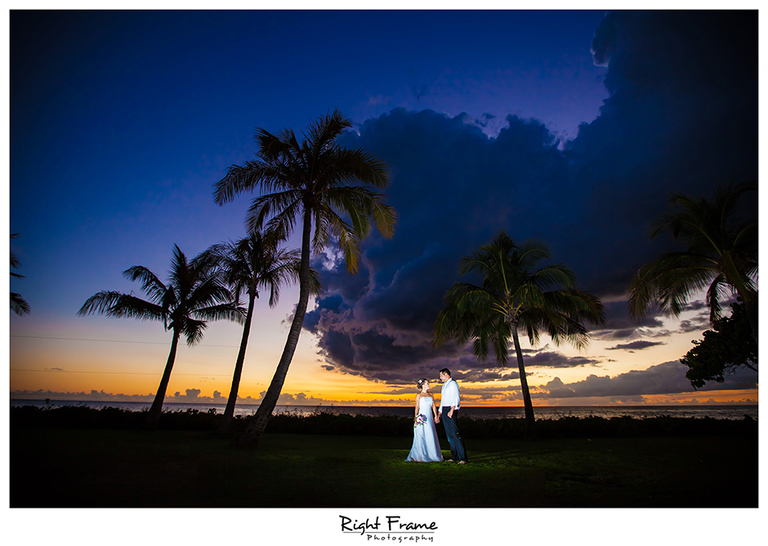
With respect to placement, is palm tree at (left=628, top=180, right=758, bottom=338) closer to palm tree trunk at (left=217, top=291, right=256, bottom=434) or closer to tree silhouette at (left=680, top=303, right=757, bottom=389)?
tree silhouette at (left=680, top=303, right=757, bottom=389)

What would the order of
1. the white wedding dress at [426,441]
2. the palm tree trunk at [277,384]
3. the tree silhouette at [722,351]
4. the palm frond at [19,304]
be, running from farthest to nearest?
1. the tree silhouette at [722,351]
2. the palm tree trunk at [277,384]
3. the palm frond at [19,304]
4. the white wedding dress at [426,441]

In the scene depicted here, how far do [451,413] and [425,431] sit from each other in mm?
1031

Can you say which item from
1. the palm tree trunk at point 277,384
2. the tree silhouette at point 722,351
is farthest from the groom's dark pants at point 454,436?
the tree silhouette at point 722,351

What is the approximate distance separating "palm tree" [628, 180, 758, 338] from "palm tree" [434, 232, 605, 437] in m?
2.95

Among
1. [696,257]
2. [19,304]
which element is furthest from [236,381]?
[696,257]

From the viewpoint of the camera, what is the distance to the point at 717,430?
1423 centimetres

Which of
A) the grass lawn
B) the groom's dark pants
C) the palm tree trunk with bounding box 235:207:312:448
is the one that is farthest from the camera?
the palm tree trunk with bounding box 235:207:312:448

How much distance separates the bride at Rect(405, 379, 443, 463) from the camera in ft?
26.9

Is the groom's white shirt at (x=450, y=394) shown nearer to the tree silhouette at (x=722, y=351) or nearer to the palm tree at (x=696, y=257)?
the palm tree at (x=696, y=257)

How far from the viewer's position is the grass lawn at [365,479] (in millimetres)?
5043

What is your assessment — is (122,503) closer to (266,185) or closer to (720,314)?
(266,185)

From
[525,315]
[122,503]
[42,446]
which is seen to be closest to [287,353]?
[122,503]

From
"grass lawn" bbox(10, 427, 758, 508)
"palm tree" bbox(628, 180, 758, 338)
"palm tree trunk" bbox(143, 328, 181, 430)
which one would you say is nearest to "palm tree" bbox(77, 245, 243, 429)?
"palm tree trunk" bbox(143, 328, 181, 430)
